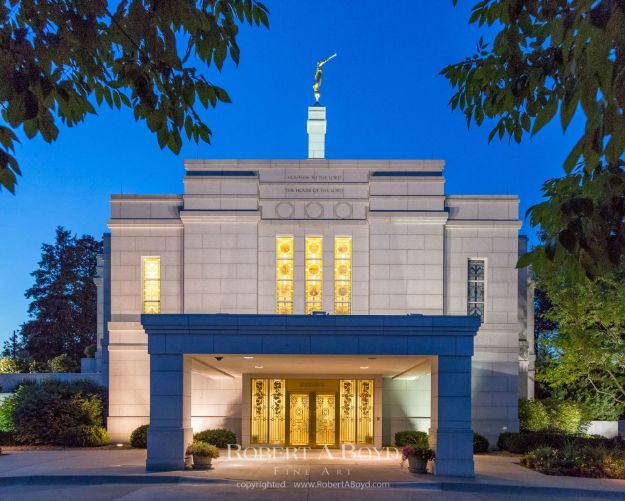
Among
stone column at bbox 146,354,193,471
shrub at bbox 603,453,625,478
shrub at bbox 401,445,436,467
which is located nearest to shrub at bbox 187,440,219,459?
stone column at bbox 146,354,193,471

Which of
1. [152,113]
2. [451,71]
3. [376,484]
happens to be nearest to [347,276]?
[376,484]

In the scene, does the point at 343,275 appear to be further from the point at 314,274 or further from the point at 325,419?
the point at 325,419

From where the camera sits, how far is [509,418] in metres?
27.0

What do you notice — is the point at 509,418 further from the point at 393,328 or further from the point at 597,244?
the point at 597,244

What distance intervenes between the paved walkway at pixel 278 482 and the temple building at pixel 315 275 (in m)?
6.06

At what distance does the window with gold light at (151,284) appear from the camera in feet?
91.8

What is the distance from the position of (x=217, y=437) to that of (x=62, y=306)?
3214 centimetres

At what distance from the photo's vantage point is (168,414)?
18797 millimetres

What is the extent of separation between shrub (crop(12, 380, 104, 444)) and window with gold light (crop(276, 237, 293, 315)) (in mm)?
8748

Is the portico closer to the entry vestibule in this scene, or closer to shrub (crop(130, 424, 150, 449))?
shrub (crop(130, 424, 150, 449))

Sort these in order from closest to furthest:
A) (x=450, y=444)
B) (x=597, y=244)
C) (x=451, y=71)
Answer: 1. (x=597, y=244)
2. (x=451, y=71)
3. (x=450, y=444)

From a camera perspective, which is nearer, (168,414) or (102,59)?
(102,59)

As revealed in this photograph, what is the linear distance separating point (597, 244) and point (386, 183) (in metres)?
23.8

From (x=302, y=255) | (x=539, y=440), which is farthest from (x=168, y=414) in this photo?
(x=539, y=440)
